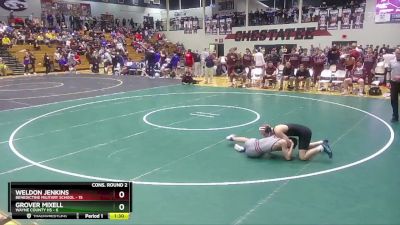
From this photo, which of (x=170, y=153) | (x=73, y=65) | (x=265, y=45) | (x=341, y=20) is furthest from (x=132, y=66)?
(x=170, y=153)

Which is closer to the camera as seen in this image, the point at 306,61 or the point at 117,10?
the point at 306,61

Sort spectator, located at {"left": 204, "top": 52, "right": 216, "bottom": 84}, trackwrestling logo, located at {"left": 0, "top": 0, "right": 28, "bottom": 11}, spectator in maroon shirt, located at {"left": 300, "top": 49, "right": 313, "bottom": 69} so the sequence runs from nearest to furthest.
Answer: spectator in maroon shirt, located at {"left": 300, "top": 49, "right": 313, "bottom": 69} → spectator, located at {"left": 204, "top": 52, "right": 216, "bottom": 84} → trackwrestling logo, located at {"left": 0, "top": 0, "right": 28, "bottom": 11}

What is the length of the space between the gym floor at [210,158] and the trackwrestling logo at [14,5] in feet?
77.7

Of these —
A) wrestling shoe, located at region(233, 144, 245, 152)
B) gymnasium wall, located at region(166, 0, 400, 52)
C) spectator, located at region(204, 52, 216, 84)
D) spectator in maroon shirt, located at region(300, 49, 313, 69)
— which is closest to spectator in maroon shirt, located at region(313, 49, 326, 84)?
spectator in maroon shirt, located at region(300, 49, 313, 69)

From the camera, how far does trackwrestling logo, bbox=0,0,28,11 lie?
104 ft

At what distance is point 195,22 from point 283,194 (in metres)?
32.1

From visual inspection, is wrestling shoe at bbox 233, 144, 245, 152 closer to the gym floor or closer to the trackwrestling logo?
the gym floor

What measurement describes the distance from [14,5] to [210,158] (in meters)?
32.5

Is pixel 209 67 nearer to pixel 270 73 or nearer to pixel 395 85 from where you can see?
pixel 270 73

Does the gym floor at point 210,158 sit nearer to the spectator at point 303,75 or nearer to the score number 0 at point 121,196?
the score number 0 at point 121,196
